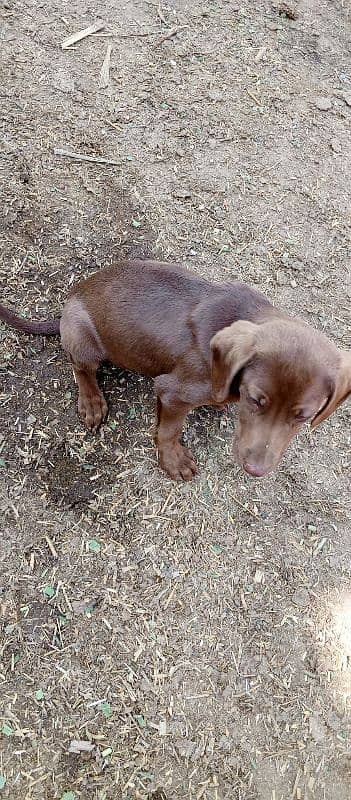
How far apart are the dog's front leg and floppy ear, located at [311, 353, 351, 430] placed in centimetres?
88

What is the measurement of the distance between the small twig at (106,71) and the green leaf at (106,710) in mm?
5080

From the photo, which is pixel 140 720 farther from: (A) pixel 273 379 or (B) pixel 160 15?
(B) pixel 160 15

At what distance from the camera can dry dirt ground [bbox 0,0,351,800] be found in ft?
12.1

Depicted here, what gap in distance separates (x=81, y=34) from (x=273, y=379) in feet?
15.2

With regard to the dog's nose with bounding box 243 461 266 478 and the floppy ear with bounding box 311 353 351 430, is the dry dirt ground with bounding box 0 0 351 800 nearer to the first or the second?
the dog's nose with bounding box 243 461 266 478

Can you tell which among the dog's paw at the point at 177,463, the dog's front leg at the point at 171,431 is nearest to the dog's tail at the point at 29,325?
the dog's front leg at the point at 171,431

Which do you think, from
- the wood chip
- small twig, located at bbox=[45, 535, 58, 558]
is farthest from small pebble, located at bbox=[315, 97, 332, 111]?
the wood chip

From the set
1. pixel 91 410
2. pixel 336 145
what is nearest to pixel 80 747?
pixel 91 410

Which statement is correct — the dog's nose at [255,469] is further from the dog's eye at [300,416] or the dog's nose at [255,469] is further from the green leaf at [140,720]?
the green leaf at [140,720]

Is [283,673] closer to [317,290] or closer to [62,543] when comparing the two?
[62,543]

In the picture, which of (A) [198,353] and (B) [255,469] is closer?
(B) [255,469]

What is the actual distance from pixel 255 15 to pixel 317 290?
327cm

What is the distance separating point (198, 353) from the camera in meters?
3.71

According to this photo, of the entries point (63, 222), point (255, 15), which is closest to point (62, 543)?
point (63, 222)
